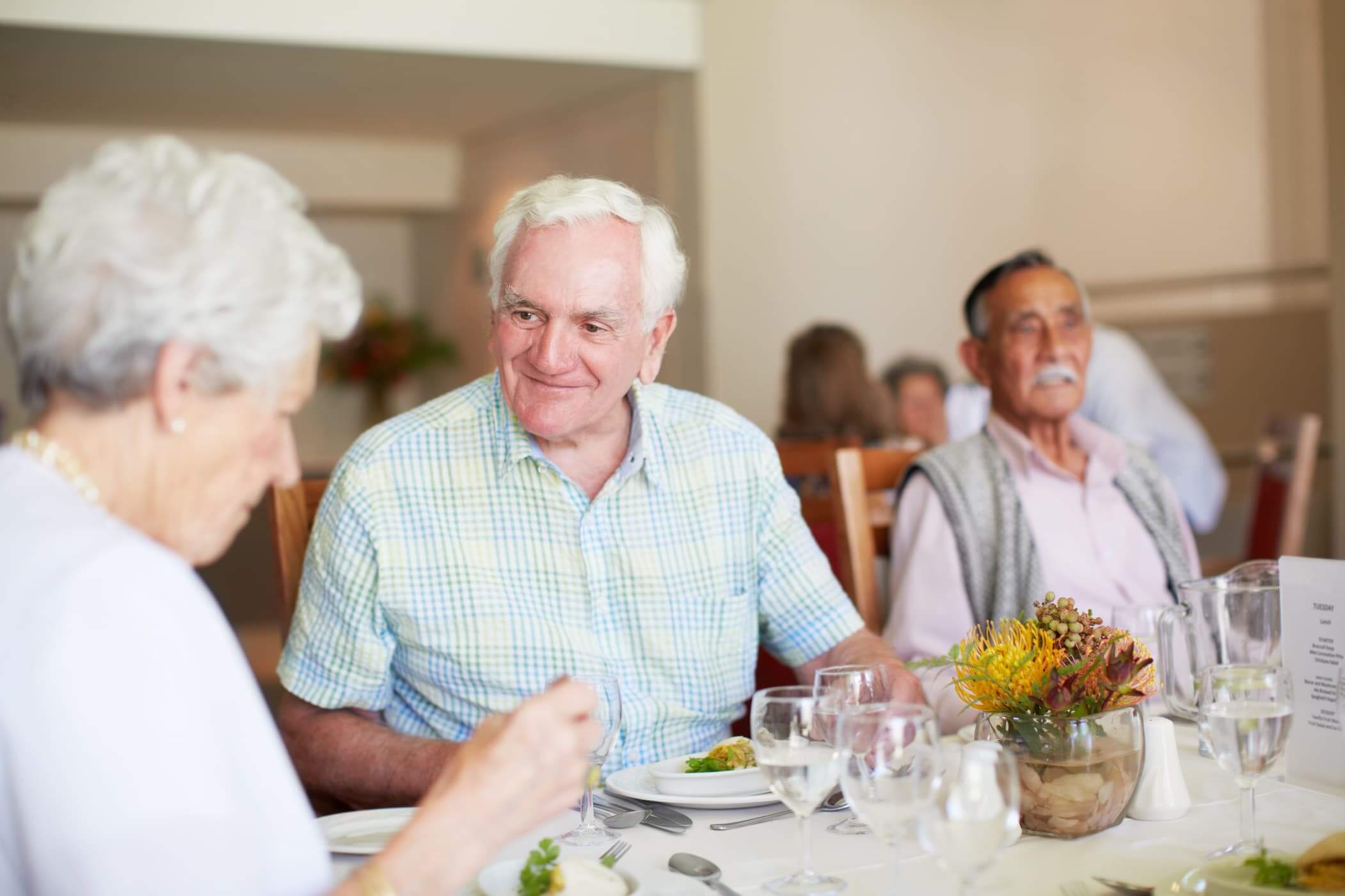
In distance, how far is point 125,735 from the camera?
2.85 feet

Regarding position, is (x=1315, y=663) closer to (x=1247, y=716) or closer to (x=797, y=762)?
(x=1247, y=716)

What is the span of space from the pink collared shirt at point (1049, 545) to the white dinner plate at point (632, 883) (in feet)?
3.35

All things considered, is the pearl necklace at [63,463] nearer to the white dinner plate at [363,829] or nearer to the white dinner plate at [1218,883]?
the white dinner plate at [363,829]

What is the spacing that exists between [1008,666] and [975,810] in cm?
33

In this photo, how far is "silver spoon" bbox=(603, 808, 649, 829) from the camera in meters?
1.38

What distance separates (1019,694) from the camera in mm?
1292

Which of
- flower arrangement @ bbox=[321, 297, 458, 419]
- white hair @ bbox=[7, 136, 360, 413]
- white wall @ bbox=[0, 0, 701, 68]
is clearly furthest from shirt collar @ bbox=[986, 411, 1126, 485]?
flower arrangement @ bbox=[321, 297, 458, 419]

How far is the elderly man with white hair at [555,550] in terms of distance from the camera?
1.78m

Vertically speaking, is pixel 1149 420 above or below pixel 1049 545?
above

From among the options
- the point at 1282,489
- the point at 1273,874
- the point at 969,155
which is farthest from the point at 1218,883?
the point at 969,155

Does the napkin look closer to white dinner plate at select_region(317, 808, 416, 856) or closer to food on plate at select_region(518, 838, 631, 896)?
food on plate at select_region(518, 838, 631, 896)

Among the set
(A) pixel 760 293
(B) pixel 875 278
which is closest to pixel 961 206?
(B) pixel 875 278

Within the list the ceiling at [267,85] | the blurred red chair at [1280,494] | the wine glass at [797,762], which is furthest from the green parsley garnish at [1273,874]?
the ceiling at [267,85]

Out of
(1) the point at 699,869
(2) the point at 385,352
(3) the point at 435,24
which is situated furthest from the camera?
(2) the point at 385,352
